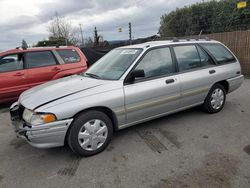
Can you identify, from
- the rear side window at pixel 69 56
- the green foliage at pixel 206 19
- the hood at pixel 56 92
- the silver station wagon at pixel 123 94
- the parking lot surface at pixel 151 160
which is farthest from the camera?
the green foliage at pixel 206 19

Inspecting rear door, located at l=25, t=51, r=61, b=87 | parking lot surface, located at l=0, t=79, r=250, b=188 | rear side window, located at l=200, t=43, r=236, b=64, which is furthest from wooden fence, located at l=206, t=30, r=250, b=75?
rear door, located at l=25, t=51, r=61, b=87

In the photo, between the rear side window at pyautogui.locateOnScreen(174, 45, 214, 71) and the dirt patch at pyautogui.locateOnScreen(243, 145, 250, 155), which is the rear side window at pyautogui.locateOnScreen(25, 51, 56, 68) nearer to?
the rear side window at pyautogui.locateOnScreen(174, 45, 214, 71)

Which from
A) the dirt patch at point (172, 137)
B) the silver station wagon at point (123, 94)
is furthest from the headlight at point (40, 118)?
the dirt patch at point (172, 137)

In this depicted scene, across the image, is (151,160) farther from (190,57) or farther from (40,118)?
(190,57)

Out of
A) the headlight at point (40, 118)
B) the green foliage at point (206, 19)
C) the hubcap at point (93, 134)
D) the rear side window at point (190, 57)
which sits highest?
the green foliage at point (206, 19)

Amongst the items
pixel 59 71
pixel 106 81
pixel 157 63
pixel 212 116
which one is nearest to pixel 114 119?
pixel 106 81

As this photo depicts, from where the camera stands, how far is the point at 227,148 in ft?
10.8

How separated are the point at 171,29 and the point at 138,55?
13.0m

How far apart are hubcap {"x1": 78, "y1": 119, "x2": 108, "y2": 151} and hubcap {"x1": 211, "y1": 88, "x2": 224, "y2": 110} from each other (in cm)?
250

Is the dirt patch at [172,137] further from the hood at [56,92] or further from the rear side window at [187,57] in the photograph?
the hood at [56,92]

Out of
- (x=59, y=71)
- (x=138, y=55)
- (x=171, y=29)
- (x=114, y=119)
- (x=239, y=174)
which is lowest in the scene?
(x=239, y=174)

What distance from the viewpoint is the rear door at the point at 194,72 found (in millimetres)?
4023

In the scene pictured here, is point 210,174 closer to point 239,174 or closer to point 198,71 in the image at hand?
point 239,174

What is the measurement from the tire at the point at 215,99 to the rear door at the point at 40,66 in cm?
430
